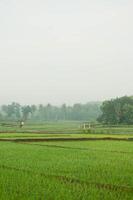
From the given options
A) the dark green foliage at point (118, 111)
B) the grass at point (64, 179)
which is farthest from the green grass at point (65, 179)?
the dark green foliage at point (118, 111)

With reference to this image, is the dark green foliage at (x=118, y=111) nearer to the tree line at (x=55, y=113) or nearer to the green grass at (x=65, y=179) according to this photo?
the green grass at (x=65, y=179)

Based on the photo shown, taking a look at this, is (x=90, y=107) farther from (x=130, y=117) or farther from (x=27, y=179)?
(x=27, y=179)

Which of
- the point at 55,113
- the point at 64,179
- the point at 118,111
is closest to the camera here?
the point at 64,179

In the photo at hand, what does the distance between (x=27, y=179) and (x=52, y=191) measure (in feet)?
4.62

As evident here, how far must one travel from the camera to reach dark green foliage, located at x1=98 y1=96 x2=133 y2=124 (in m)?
55.9

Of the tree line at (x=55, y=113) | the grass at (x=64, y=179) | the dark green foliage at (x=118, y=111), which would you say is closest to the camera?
the grass at (x=64, y=179)

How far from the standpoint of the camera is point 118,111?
5716cm

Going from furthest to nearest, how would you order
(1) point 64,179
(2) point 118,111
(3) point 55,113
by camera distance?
1. (3) point 55,113
2. (2) point 118,111
3. (1) point 64,179

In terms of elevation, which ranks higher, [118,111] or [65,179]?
[118,111]

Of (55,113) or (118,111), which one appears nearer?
(118,111)

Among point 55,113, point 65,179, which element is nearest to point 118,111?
point 65,179

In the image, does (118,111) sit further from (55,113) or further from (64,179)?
(55,113)

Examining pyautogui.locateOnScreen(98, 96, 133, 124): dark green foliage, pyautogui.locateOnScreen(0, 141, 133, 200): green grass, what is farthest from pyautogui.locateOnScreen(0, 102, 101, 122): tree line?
pyautogui.locateOnScreen(0, 141, 133, 200): green grass

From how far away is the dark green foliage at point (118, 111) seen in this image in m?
55.9
